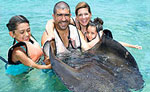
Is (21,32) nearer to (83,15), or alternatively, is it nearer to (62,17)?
(62,17)

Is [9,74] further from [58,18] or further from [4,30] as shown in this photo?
[4,30]

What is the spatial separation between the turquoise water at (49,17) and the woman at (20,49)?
1.46ft

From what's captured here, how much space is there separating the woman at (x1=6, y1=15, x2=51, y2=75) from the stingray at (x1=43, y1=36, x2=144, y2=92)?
366 mm

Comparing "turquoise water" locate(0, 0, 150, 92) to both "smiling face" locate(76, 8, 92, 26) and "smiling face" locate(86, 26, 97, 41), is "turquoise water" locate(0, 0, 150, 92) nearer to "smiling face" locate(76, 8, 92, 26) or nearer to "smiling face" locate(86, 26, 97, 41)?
"smiling face" locate(86, 26, 97, 41)

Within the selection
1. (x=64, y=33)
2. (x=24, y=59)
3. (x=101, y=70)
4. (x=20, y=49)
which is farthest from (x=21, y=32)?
(x=101, y=70)

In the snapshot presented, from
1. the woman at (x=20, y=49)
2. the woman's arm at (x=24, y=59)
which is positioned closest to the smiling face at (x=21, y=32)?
the woman at (x=20, y=49)

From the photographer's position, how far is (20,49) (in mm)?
3578

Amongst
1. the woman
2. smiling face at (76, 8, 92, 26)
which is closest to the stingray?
the woman

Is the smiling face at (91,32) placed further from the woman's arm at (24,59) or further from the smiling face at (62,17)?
the woman's arm at (24,59)

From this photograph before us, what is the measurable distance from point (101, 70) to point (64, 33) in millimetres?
1409

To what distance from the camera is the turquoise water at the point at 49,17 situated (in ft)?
13.5

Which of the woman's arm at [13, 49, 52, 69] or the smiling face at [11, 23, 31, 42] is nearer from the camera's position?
the smiling face at [11, 23, 31, 42]

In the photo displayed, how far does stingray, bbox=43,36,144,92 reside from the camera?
108 inches

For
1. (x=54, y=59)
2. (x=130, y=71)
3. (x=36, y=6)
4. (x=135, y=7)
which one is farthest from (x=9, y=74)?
(x=135, y=7)
